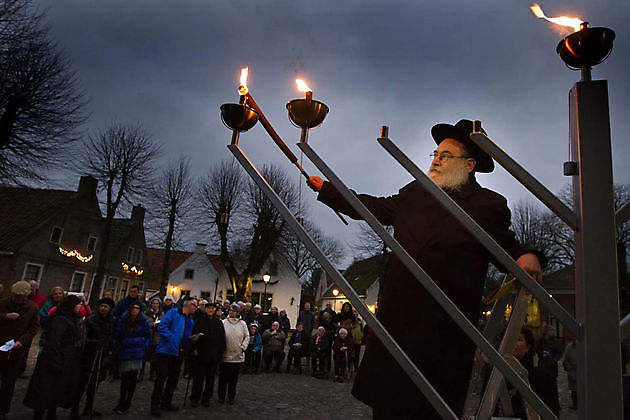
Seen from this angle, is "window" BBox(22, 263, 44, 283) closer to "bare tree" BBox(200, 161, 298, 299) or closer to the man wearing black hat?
"bare tree" BBox(200, 161, 298, 299)

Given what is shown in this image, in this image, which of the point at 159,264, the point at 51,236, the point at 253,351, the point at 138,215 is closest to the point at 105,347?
the point at 253,351

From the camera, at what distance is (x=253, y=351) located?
12656 mm

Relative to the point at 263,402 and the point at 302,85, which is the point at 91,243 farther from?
the point at 302,85

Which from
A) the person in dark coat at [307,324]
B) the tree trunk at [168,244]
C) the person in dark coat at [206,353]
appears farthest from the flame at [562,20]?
the tree trunk at [168,244]

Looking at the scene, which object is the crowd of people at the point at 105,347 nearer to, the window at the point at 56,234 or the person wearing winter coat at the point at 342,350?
the person wearing winter coat at the point at 342,350

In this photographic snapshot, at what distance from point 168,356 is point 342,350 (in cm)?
665

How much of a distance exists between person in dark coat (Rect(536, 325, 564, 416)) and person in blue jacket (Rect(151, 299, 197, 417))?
18.9ft

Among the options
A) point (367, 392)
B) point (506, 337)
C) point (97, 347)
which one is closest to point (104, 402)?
point (97, 347)

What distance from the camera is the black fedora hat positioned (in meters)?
2.19

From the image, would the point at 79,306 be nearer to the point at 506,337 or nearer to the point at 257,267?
the point at 506,337

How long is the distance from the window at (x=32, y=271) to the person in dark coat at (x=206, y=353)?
19.4m

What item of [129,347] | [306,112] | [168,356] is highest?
[306,112]

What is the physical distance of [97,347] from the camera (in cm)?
659

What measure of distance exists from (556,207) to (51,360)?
6425 millimetres
